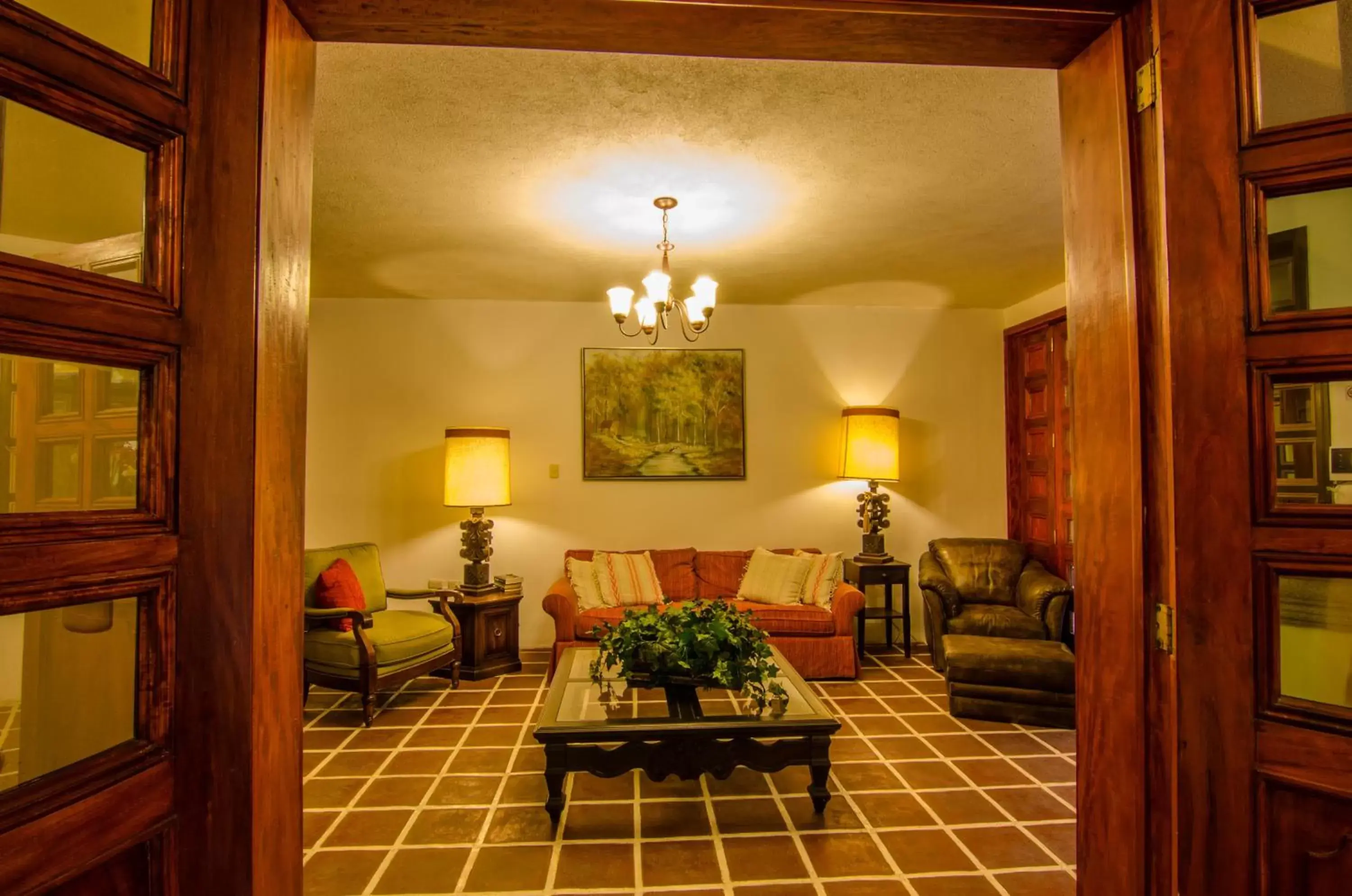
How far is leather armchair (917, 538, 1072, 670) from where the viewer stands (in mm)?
4172

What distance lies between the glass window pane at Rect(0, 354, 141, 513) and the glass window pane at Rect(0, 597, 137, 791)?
0.14 meters

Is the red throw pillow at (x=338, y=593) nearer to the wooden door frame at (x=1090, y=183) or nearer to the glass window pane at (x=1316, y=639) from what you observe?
the wooden door frame at (x=1090, y=183)

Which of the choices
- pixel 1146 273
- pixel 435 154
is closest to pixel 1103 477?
pixel 1146 273

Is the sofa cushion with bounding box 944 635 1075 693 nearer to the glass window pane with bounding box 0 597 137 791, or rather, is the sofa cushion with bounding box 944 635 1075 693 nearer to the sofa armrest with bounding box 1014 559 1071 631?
the sofa armrest with bounding box 1014 559 1071 631

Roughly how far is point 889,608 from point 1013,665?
1.27m

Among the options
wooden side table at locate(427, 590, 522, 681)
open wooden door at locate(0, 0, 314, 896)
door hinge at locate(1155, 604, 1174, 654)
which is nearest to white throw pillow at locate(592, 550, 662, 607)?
wooden side table at locate(427, 590, 522, 681)

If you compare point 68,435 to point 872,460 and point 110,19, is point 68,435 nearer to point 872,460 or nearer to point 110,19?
point 110,19

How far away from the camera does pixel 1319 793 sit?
0.97 meters

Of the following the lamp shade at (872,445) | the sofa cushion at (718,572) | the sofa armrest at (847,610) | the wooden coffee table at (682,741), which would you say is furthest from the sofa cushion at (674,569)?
the wooden coffee table at (682,741)

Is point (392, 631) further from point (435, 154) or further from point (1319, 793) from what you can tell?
point (1319, 793)

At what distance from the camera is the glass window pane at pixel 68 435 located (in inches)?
30.1

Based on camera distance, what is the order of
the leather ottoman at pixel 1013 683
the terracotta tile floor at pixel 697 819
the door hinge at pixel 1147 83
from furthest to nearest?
the leather ottoman at pixel 1013 683 → the terracotta tile floor at pixel 697 819 → the door hinge at pixel 1147 83

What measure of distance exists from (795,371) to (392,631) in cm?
353

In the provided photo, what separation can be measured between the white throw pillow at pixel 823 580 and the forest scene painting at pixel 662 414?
100cm
